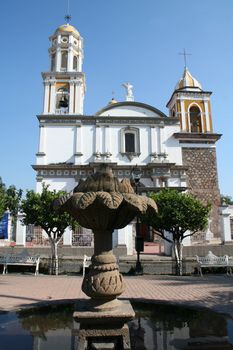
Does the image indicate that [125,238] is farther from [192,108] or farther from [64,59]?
[64,59]

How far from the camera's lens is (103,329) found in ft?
13.8

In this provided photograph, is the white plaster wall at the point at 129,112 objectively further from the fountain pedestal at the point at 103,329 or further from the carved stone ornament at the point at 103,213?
the fountain pedestal at the point at 103,329

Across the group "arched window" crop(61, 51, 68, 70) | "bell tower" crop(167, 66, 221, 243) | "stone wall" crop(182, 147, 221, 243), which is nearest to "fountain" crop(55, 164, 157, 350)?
"bell tower" crop(167, 66, 221, 243)

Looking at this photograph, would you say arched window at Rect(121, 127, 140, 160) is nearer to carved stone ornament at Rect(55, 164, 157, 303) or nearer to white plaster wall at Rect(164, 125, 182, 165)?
white plaster wall at Rect(164, 125, 182, 165)

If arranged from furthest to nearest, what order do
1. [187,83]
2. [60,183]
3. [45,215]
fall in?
[187,83]
[60,183]
[45,215]

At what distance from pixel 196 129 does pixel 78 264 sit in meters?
18.2

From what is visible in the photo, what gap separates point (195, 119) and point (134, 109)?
609 cm

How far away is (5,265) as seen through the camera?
43.5ft

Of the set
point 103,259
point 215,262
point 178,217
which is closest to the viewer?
point 103,259

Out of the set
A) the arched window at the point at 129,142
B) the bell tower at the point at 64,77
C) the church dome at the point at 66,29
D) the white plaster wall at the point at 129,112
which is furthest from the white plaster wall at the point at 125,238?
the church dome at the point at 66,29

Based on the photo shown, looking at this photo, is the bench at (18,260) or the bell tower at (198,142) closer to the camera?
the bench at (18,260)

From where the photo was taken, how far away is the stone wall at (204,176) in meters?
25.4

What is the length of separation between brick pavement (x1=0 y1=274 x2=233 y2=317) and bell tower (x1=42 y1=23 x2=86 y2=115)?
17739 millimetres

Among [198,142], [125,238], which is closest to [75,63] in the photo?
[198,142]
